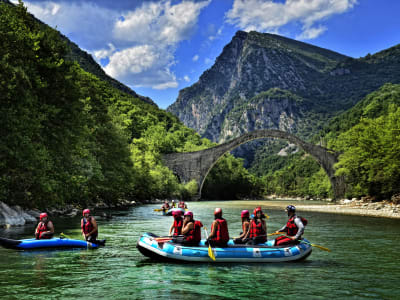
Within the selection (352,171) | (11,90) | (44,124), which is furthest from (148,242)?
(352,171)

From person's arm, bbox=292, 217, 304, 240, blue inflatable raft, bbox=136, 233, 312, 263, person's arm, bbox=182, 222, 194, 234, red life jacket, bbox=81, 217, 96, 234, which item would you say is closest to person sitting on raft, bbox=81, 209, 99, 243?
red life jacket, bbox=81, 217, 96, 234

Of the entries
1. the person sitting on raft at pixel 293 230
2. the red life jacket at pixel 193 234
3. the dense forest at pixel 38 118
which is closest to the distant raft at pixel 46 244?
the red life jacket at pixel 193 234

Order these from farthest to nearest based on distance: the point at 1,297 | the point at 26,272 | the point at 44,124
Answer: the point at 44,124 < the point at 26,272 < the point at 1,297

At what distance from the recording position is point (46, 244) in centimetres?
1323

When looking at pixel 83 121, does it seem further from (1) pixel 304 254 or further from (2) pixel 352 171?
(2) pixel 352 171

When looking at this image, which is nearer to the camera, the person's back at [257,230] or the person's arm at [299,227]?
the person's arm at [299,227]

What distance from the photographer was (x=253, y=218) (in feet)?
41.7

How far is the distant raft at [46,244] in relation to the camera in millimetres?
12488

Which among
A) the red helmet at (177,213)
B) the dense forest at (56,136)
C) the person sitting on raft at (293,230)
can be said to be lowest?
the person sitting on raft at (293,230)

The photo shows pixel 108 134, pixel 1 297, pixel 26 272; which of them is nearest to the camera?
pixel 1 297

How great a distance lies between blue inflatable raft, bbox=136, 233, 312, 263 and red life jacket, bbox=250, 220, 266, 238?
57cm

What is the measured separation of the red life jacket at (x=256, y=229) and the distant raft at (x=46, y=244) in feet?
18.4

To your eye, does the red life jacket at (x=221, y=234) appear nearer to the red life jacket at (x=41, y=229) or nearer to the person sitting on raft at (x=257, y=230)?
the person sitting on raft at (x=257, y=230)

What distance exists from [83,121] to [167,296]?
68.4 ft
